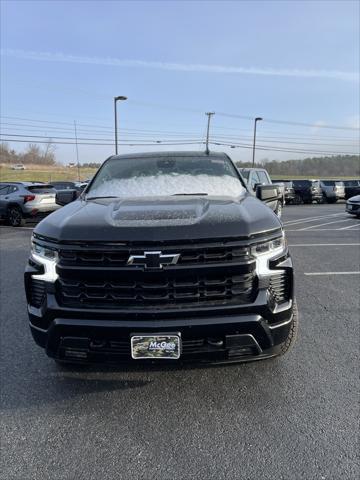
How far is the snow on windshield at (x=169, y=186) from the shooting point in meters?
3.67

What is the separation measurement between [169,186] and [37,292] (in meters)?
1.66

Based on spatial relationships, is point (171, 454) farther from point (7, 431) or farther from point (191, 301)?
point (7, 431)

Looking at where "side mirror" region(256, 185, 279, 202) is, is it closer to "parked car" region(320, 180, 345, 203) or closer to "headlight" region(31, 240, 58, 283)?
"headlight" region(31, 240, 58, 283)

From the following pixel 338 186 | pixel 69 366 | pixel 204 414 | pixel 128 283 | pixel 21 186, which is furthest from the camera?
pixel 338 186

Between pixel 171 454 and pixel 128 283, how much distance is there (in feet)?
3.40

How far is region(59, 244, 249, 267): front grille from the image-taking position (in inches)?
96.0

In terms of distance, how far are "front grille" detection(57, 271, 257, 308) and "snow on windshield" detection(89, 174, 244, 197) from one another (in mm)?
1280

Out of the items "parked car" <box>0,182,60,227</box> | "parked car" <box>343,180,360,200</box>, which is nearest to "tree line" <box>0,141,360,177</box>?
"parked car" <box>343,180,360,200</box>

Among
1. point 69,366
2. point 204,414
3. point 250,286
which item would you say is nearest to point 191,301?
point 250,286

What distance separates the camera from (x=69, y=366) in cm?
330

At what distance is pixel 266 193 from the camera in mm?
3898

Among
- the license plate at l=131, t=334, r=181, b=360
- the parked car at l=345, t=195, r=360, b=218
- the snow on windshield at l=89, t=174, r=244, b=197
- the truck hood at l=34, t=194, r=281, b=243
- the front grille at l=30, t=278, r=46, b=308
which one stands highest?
the snow on windshield at l=89, t=174, r=244, b=197

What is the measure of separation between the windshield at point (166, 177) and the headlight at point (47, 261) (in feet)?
3.72

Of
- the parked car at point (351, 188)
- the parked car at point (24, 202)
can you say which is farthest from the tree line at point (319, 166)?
the parked car at point (24, 202)
